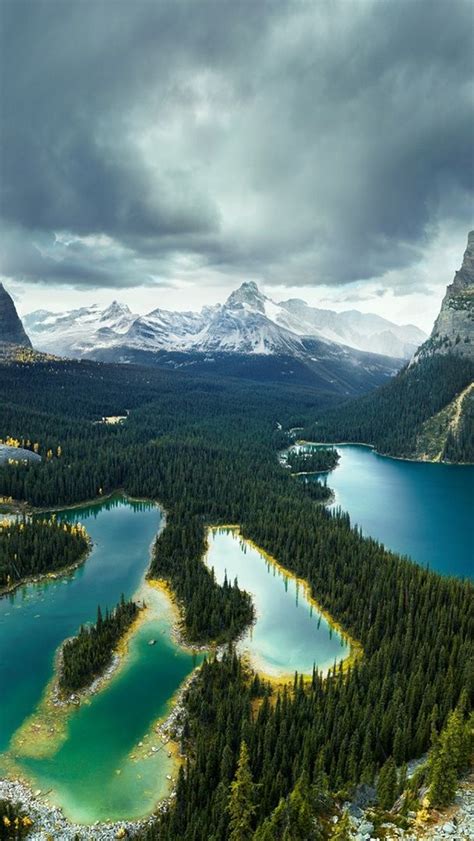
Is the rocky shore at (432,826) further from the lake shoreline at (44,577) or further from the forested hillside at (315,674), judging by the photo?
the lake shoreline at (44,577)

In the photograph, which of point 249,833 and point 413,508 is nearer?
point 249,833

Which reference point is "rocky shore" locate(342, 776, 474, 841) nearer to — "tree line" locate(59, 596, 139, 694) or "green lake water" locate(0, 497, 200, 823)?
"green lake water" locate(0, 497, 200, 823)

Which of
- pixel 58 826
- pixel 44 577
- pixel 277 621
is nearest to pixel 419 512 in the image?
pixel 277 621

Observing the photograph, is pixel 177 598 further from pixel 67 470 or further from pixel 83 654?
pixel 67 470

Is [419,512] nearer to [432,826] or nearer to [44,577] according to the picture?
[44,577]

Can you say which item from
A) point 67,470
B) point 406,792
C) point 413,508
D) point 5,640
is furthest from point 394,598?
point 67,470

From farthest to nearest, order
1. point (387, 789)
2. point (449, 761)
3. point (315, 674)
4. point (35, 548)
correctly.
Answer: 1. point (35, 548)
2. point (315, 674)
3. point (387, 789)
4. point (449, 761)

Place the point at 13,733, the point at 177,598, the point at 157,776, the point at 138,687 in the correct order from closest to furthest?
1. the point at 157,776
2. the point at 13,733
3. the point at 138,687
4. the point at 177,598
